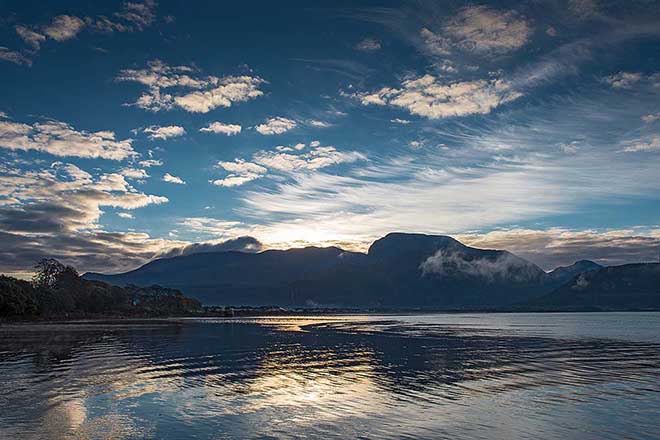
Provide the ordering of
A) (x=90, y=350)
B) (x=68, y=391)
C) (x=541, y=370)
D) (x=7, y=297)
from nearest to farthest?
(x=68, y=391) < (x=541, y=370) < (x=90, y=350) < (x=7, y=297)

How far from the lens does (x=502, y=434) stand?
2678cm

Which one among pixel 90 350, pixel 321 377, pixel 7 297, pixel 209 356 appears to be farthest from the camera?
pixel 7 297

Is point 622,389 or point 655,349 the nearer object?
point 622,389

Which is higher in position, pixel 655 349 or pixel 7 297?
pixel 7 297

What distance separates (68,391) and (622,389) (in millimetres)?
39653

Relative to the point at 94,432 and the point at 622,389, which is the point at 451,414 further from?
the point at 94,432

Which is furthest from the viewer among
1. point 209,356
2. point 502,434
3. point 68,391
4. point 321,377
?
point 209,356

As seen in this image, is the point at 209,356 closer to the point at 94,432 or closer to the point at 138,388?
the point at 138,388

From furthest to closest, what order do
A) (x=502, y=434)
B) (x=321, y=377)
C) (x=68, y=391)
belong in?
(x=321, y=377)
(x=68, y=391)
(x=502, y=434)

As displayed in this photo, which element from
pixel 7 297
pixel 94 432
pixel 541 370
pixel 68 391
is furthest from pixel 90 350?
pixel 7 297

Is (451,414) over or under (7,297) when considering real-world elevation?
under

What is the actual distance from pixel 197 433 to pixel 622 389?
30436 mm

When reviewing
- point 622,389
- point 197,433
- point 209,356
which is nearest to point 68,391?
point 197,433

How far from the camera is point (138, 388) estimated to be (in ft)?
131
